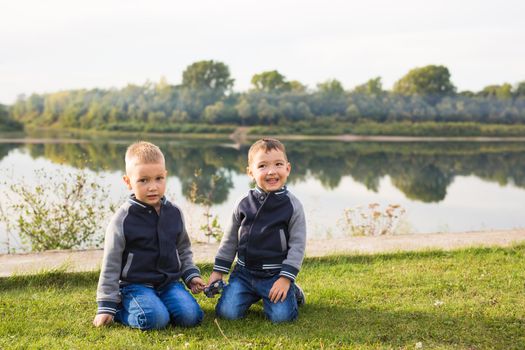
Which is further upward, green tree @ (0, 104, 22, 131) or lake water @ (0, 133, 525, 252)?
green tree @ (0, 104, 22, 131)

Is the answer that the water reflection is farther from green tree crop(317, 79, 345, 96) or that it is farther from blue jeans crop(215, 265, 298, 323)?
green tree crop(317, 79, 345, 96)

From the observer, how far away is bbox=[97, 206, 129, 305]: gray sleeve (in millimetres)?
3529

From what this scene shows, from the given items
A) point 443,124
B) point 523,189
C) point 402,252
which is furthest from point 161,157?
point 443,124

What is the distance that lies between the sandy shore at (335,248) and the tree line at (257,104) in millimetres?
37722

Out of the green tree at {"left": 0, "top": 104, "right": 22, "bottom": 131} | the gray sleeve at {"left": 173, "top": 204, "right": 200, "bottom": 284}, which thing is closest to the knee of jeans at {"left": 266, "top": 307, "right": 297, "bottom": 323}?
the gray sleeve at {"left": 173, "top": 204, "right": 200, "bottom": 284}

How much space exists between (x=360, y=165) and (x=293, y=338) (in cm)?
1969

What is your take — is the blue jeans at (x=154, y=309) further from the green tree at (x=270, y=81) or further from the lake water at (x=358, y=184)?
the green tree at (x=270, y=81)

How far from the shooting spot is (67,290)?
14.3ft

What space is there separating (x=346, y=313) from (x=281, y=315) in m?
0.47

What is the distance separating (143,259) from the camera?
143 inches

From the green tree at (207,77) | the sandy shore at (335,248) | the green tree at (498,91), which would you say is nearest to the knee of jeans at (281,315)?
the sandy shore at (335,248)

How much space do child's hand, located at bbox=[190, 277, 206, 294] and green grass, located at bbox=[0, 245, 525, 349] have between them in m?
0.20

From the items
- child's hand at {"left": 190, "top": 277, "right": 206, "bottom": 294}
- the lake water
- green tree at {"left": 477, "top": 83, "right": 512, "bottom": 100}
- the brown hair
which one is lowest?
the lake water

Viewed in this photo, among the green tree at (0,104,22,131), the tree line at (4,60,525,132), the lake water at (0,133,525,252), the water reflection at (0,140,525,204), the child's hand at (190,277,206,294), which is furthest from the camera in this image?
the tree line at (4,60,525,132)
